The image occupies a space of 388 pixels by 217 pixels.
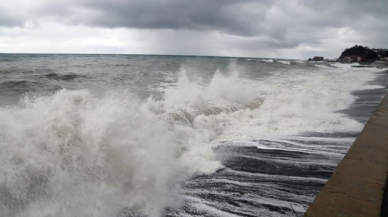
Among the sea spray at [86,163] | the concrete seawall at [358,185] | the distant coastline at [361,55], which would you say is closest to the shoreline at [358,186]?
the concrete seawall at [358,185]

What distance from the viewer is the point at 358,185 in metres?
2.46

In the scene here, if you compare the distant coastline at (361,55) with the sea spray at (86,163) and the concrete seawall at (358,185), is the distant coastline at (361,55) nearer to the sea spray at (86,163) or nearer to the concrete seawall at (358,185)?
the concrete seawall at (358,185)

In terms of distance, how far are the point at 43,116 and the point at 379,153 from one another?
4.77 m

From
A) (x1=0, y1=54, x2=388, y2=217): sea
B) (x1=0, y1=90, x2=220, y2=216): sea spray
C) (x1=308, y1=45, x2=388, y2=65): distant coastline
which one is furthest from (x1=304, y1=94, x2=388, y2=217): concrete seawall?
(x1=308, y1=45, x2=388, y2=65): distant coastline

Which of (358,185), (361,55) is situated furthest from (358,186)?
(361,55)

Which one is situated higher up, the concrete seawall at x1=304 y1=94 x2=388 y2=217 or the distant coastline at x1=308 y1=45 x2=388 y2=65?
the distant coastline at x1=308 y1=45 x2=388 y2=65

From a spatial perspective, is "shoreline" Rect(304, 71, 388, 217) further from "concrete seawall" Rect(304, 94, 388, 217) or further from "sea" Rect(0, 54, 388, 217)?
"sea" Rect(0, 54, 388, 217)

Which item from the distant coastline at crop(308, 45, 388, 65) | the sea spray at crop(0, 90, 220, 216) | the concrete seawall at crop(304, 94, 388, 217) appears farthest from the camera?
the distant coastline at crop(308, 45, 388, 65)

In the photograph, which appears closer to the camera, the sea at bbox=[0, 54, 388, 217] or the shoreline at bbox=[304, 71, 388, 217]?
the shoreline at bbox=[304, 71, 388, 217]

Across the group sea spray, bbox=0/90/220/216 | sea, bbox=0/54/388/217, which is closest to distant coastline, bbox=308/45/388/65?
sea, bbox=0/54/388/217

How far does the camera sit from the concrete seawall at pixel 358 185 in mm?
2075

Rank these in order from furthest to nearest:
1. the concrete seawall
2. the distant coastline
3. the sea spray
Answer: the distant coastline < the sea spray < the concrete seawall

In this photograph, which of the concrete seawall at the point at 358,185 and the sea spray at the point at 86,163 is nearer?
the concrete seawall at the point at 358,185

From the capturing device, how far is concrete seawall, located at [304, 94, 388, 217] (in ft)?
6.81
